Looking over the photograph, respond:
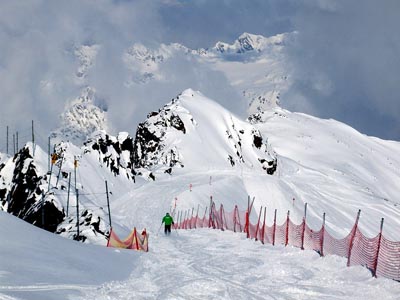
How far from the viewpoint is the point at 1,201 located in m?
60.3

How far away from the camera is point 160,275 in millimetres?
15867

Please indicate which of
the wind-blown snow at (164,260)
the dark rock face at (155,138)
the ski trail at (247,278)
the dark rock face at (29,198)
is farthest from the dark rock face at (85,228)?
the dark rock face at (155,138)

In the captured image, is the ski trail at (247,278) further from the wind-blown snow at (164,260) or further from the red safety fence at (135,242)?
the red safety fence at (135,242)

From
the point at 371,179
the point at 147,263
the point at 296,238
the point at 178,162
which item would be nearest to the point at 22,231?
the point at 147,263

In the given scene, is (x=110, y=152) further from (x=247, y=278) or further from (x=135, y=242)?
(x=247, y=278)

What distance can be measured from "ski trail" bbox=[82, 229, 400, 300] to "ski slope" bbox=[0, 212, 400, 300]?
0.03 m

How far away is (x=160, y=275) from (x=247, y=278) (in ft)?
9.40

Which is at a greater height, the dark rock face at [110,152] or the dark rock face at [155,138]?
the dark rock face at [155,138]

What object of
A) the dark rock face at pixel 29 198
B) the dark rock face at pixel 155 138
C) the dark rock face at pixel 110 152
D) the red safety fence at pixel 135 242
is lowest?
the red safety fence at pixel 135 242

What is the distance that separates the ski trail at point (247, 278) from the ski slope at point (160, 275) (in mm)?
25

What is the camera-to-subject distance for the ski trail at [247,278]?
1290 centimetres

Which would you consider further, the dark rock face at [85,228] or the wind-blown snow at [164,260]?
the dark rock face at [85,228]

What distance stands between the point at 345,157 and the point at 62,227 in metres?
173

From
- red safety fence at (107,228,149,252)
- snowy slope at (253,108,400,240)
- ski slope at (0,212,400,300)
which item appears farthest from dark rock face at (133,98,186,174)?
ski slope at (0,212,400,300)
